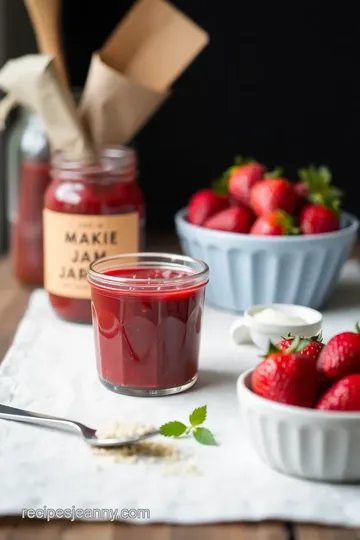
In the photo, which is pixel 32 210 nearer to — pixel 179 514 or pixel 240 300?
pixel 240 300

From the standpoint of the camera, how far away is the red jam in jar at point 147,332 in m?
1.01

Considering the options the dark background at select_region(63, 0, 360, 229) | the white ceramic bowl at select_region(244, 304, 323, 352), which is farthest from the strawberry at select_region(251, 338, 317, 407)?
the dark background at select_region(63, 0, 360, 229)

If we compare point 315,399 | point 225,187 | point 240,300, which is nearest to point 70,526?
point 315,399

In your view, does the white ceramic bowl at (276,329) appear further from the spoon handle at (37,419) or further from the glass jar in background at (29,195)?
the glass jar in background at (29,195)

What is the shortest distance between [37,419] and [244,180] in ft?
1.96

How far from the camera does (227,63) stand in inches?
74.8

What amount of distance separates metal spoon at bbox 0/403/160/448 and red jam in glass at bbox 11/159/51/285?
1.88 feet

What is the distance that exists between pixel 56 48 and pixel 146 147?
552 millimetres

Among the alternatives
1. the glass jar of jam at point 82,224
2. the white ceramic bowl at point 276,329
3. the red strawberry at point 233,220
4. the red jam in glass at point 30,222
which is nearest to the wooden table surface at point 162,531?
the white ceramic bowl at point 276,329

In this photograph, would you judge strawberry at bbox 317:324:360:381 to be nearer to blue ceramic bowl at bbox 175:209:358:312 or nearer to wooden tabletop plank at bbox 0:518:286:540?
wooden tabletop plank at bbox 0:518:286:540

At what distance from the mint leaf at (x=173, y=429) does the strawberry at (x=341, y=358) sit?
0.47 ft

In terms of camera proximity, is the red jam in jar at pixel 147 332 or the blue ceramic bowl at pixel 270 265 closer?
the red jam in jar at pixel 147 332

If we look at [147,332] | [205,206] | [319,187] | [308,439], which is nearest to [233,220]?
[205,206]

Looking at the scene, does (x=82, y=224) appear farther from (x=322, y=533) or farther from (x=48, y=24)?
(x=322, y=533)
